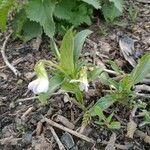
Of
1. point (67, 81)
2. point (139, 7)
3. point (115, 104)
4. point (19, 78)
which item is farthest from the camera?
point (139, 7)

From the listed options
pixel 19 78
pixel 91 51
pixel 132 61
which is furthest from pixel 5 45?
pixel 132 61

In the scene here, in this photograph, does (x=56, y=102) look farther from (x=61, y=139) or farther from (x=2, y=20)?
(x=2, y=20)

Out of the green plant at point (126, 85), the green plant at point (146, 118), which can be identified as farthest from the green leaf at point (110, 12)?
the green plant at point (146, 118)

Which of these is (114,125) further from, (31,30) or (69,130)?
(31,30)

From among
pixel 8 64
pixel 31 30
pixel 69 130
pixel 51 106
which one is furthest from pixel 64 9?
pixel 69 130

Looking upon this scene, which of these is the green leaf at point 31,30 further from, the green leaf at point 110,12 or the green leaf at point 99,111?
the green leaf at point 99,111

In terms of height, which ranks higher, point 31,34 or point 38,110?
point 31,34
